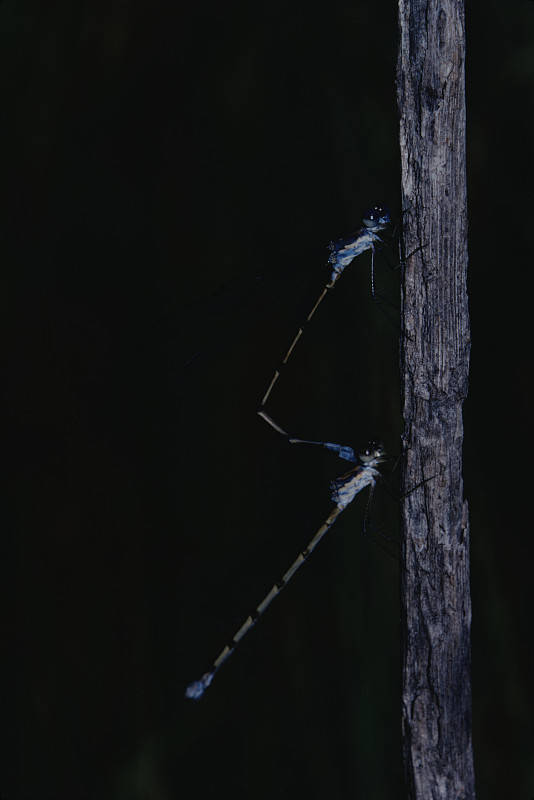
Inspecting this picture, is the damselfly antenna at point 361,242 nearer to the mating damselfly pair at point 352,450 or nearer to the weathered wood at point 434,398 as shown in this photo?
the mating damselfly pair at point 352,450

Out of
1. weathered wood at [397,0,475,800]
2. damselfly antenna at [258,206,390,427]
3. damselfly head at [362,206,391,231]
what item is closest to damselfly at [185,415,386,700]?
weathered wood at [397,0,475,800]

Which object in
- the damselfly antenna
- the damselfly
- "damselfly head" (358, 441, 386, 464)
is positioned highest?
the damselfly antenna

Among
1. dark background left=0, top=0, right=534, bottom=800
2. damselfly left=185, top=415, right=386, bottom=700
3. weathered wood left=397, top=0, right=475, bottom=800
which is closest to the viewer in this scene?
weathered wood left=397, top=0, right=475, bottom=800

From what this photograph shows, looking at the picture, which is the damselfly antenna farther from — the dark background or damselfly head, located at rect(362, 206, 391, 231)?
the dark background

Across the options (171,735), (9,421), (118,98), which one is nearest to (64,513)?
(9,421)

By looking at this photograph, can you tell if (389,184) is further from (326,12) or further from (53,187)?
(53,187)

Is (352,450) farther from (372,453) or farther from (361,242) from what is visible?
A: (361,242)

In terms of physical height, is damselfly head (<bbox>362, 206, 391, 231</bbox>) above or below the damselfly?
above
